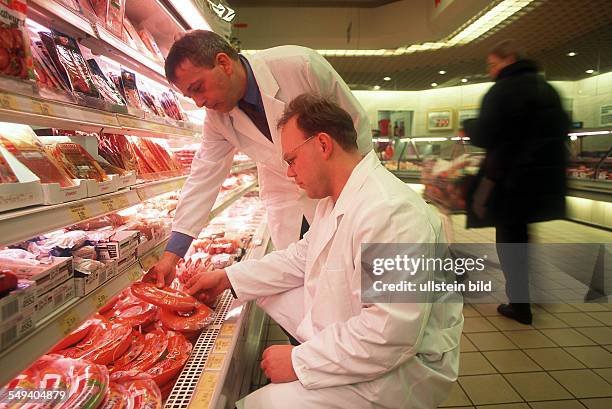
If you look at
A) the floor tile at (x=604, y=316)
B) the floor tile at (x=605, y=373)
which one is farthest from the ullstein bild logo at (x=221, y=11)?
the floor tile at (x=604, y=316)

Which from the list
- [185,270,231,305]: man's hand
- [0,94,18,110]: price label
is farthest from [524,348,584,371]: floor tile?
[0,94,18,110]: price label

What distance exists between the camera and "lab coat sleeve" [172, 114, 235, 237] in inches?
74.5

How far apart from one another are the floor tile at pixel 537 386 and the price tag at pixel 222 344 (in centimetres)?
191

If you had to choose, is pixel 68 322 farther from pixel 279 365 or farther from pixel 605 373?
pixel 605 373

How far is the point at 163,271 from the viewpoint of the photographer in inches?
64.6

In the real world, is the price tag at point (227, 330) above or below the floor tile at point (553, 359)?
above

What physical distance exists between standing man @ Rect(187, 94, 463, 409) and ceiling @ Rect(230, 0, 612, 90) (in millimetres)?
2529

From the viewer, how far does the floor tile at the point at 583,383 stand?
230 centimetres

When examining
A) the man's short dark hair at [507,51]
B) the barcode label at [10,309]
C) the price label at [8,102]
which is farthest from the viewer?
the man's short dark hair at [507,51]

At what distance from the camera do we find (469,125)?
280 cm

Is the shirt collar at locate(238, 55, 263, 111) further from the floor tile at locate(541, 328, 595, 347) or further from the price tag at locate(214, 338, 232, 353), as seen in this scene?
the floor tile at locate(541, 328, 595, 347)

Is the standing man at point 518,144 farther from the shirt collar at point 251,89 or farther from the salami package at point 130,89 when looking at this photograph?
the salami package at point 130,89

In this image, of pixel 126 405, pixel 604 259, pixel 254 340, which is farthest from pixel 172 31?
pixel 604 259

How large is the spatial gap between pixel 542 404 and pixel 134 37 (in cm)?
319
